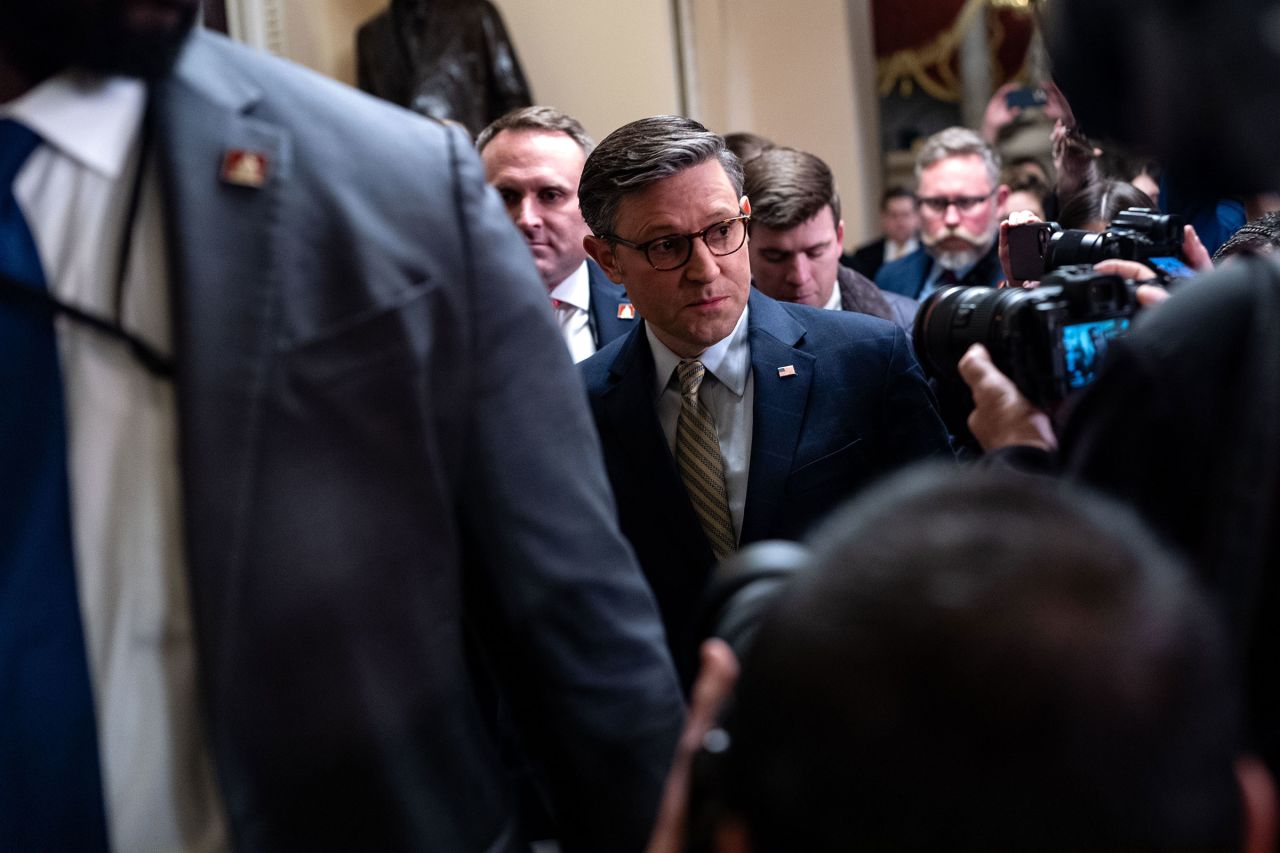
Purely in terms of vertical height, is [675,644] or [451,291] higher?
[451,291]

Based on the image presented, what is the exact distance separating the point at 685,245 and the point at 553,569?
1143 mm

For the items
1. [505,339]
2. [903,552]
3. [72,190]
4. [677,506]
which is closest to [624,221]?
[677,506]

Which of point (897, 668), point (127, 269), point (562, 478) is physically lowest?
point (562, 478)

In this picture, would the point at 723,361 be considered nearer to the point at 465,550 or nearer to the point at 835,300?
the point at 465,550

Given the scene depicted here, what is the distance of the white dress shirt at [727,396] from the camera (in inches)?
85.5

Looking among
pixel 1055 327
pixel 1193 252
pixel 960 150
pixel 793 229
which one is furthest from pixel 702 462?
pixel 960 150

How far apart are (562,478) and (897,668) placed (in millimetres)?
648

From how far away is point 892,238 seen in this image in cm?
613

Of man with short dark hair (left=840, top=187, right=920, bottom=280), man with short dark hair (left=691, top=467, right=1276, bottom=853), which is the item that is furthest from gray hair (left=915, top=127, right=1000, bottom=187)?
man with short dark hair (left=691, top=467, right=1276, bottom=853)

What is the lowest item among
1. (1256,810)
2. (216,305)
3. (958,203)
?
(958,203)

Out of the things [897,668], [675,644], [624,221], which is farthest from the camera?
[624,221]

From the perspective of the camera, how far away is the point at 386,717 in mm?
1178

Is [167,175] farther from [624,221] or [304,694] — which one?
[624,221]

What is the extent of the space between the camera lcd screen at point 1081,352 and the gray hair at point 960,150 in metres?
3.54
